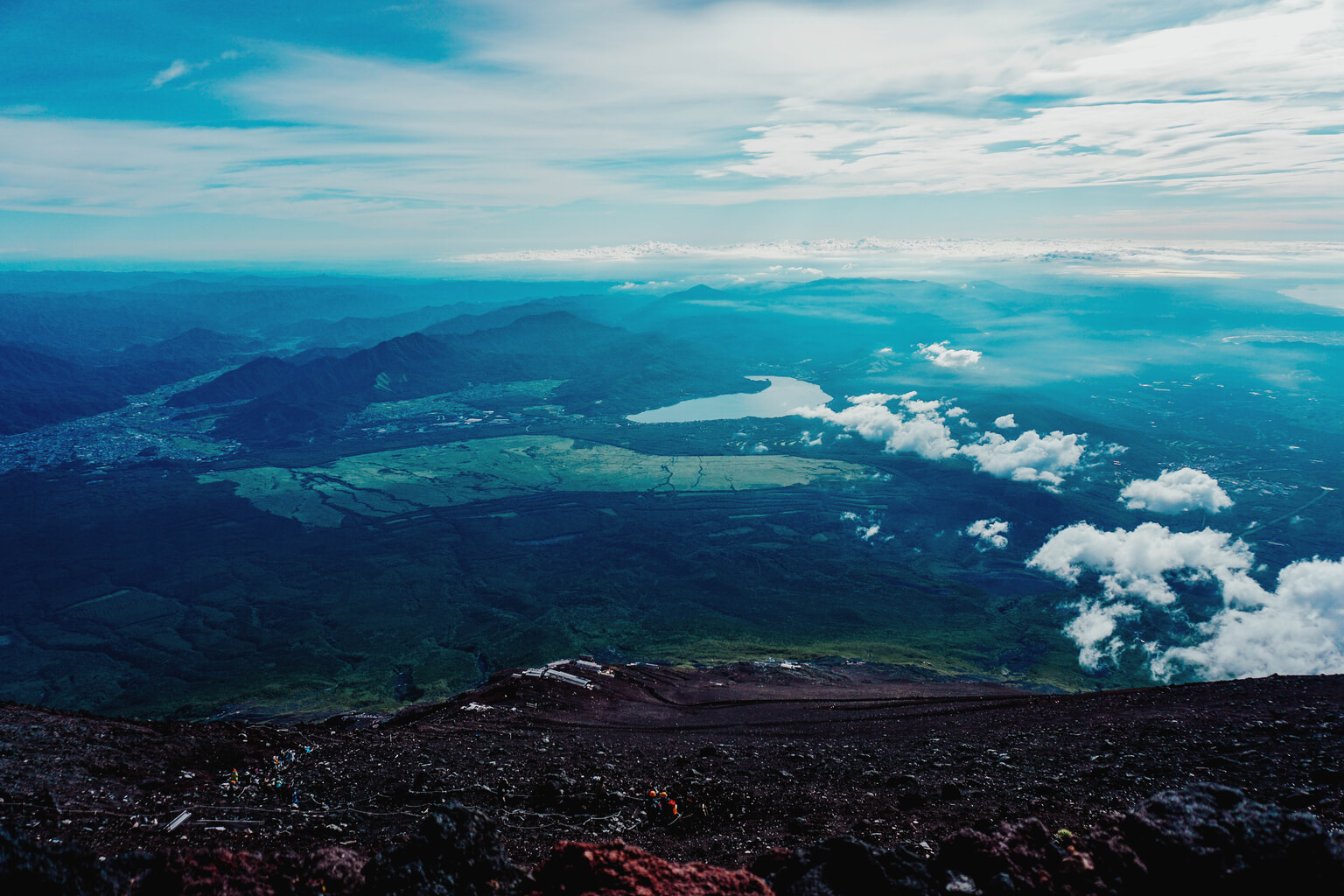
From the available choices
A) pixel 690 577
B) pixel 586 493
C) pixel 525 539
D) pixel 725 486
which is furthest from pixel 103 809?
Answer: pixel 725 486

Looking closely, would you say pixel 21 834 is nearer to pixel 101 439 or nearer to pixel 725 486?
pixel 725 486

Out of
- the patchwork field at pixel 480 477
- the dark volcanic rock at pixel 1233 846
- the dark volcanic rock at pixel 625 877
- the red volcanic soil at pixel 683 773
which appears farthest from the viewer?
the patchwork field at pixel 480 477

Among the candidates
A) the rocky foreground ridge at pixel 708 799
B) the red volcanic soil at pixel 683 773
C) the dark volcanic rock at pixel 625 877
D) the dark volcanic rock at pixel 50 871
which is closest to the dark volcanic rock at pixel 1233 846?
the rocky foreground ridge at pixel 708 799

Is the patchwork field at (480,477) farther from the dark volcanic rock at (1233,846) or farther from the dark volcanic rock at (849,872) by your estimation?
the dark volcanic rock at (1233,846)

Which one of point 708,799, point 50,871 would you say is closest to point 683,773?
point 708,799

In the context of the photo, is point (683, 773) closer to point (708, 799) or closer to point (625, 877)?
point (708, 799)

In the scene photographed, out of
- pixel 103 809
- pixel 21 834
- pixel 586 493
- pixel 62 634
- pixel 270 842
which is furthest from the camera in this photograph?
pixel 586 493
